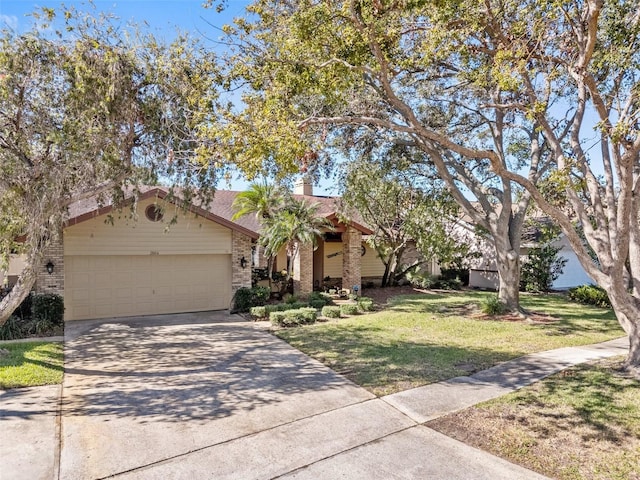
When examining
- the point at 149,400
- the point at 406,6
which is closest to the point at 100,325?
A: the point at 149,400

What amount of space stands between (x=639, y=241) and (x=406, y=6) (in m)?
6.43

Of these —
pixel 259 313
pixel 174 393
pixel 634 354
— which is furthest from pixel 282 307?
pixel 634 354

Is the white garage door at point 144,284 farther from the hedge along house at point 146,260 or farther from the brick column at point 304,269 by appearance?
the brick column at point 304,269

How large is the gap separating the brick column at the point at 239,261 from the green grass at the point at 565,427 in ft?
34.6

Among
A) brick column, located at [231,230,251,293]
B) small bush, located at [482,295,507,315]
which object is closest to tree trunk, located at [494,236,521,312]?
small bush, located at [482,295,507,315]

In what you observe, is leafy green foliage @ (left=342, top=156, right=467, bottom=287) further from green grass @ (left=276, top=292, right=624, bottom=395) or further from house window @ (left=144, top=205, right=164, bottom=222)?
house window @ (left=144, top=205, right=164, bottom=222)

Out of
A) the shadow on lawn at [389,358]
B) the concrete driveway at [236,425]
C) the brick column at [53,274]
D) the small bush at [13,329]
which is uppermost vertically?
the brick column at [53,274]

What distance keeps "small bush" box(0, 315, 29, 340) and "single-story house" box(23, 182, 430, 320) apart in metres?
1.29

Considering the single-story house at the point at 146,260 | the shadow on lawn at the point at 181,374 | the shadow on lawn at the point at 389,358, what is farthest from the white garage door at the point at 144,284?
the shadow on lawn at the point at 389,358

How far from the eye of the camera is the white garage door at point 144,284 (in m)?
13.1

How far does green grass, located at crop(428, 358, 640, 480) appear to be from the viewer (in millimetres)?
4570

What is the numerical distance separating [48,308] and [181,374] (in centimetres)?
659

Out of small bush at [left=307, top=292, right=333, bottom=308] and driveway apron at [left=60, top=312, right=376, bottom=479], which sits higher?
small bush at [left=307, top=292, right=333, bottom=308]

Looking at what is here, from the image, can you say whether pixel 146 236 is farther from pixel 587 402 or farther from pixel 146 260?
pixel 587 402
